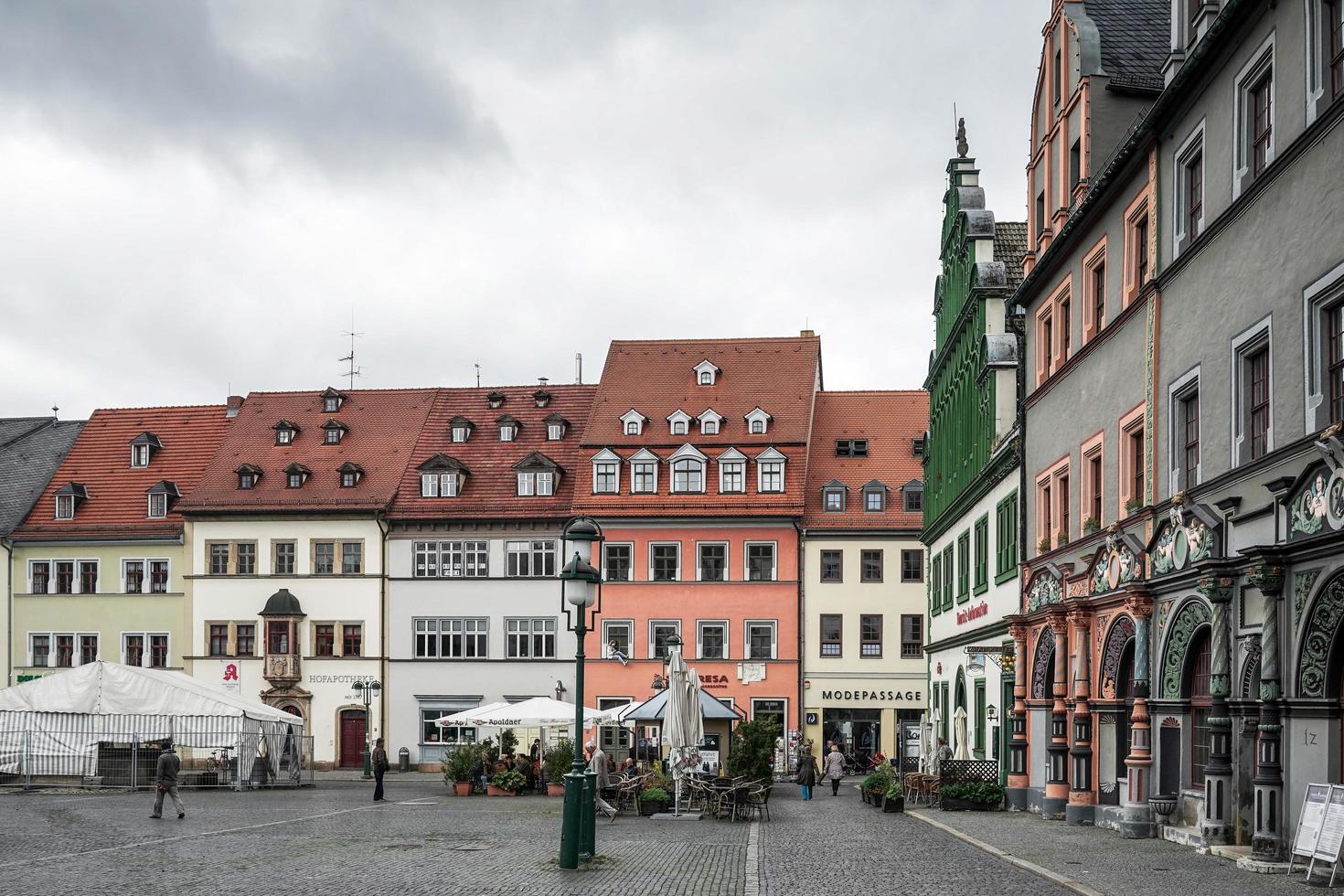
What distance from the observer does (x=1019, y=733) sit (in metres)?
32.3

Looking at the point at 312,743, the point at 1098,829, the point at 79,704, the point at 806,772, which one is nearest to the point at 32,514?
the point at 312,743

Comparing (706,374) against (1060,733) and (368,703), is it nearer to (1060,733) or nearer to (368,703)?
(368,703)

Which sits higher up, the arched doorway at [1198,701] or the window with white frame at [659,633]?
the arched doorway at [1198,701]

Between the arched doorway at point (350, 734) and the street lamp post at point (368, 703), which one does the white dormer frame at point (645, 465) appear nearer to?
the street lamp post at point (368, 703)

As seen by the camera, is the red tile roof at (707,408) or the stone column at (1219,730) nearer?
the stone column at (1219,730)

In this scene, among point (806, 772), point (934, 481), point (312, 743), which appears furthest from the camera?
point (312, 743)

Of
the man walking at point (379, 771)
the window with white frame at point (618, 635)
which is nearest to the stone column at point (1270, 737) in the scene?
the man walking at point (379, 771)

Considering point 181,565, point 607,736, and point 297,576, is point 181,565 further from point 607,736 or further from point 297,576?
point 607,736

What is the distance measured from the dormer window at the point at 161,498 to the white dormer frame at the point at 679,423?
19615 mm

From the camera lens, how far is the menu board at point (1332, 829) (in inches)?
632

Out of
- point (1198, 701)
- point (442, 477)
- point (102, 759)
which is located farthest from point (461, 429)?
point (1198, 701)

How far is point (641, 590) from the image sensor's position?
6234cm

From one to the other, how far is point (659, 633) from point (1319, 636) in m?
44.7

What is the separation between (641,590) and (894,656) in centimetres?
949
